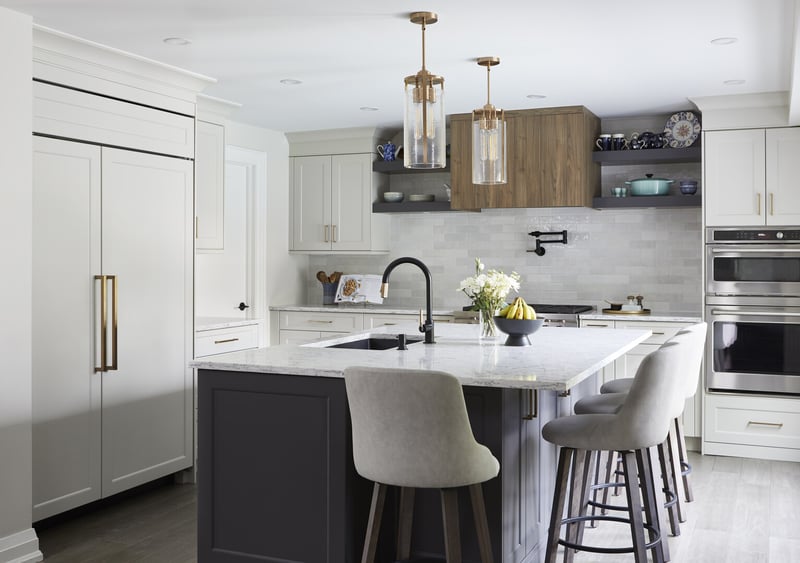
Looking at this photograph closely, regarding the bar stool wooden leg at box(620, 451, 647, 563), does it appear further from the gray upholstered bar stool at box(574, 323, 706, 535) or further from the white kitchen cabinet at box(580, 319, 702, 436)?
the white kitchen cabinet at box(580, 319, 702, 436)

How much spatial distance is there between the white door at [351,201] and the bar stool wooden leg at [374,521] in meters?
4.06

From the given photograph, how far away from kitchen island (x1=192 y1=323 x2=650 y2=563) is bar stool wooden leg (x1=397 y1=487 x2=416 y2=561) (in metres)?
0.08

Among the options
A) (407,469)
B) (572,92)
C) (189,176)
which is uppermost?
(572,92)

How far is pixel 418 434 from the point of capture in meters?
2.67

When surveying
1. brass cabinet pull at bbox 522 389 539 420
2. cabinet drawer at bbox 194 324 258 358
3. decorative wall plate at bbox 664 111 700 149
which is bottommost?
brass cabinet pull at bbox 522 389 539 420

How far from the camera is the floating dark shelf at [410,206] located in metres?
6.52

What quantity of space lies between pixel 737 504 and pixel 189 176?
3572 millimetres

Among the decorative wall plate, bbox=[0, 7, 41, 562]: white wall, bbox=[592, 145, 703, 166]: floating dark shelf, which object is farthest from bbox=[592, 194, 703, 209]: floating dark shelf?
bbox=[0, 7, 41, 562]: white wall

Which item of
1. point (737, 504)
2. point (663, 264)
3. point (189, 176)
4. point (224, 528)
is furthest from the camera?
point (663, 264)

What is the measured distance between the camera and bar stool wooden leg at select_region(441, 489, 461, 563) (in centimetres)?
273

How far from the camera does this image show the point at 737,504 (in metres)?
4.44

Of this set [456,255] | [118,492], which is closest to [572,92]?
[456,255]

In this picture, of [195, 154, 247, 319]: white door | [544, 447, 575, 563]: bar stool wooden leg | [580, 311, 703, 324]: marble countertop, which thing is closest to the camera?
[544, 447, 575, 563]: bar stool wooden leg

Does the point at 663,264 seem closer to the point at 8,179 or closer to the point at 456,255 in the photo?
the point at 456,255
